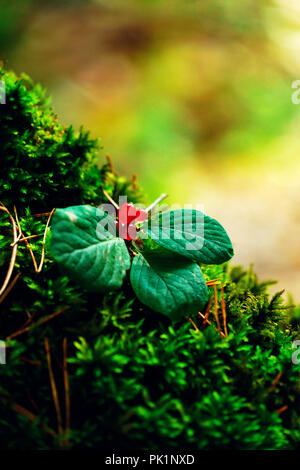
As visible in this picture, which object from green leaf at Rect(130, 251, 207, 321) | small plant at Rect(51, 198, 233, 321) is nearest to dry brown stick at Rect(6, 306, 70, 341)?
small plant at Rect(51, 198, 233, 321)

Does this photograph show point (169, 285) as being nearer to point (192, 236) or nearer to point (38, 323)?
point (192, 236)

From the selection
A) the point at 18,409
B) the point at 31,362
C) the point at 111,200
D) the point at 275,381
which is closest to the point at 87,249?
the point at 31,362

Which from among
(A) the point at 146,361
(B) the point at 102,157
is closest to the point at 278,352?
(A) the point at 146,361

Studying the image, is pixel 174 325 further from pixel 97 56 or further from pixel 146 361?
pixel 97 56

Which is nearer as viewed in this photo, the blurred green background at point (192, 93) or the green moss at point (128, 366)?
the green moss at point (128, 366)

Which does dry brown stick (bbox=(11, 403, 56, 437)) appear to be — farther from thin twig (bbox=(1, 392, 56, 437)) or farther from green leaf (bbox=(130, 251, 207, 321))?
green leaf (bbox=(130, 251, 207, 321))

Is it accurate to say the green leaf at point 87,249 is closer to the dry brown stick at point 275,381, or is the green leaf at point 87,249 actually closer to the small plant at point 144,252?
the small plant at point 144,252
